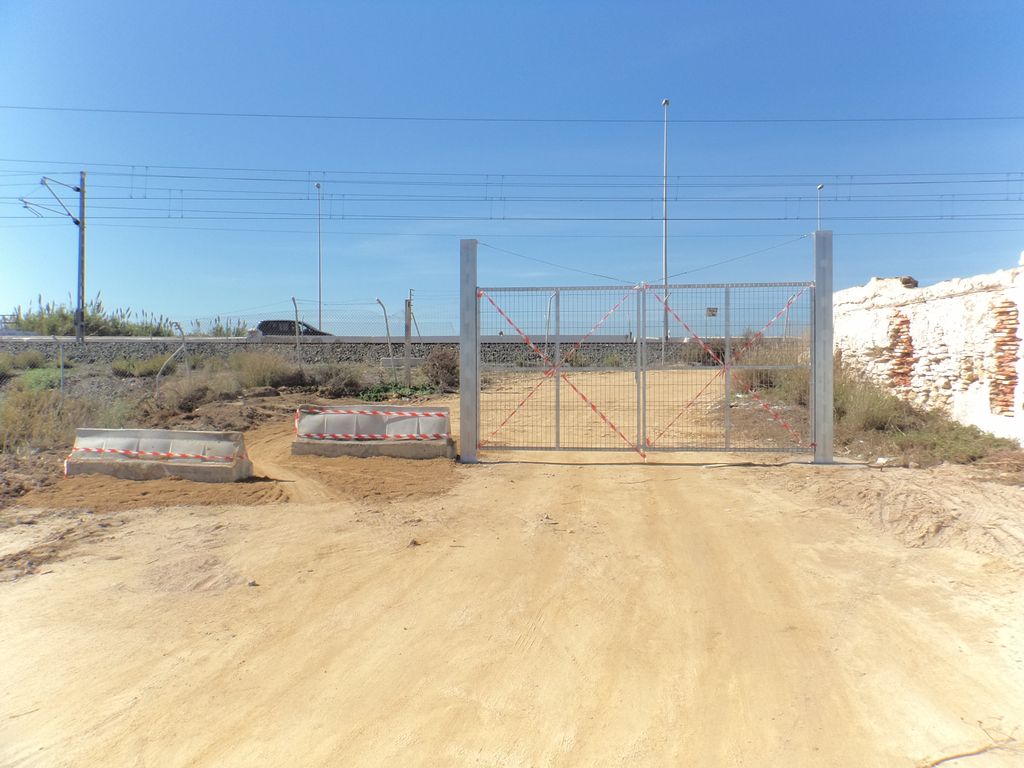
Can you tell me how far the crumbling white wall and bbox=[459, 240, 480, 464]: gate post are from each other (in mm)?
8672

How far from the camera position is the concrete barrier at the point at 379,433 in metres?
12.3

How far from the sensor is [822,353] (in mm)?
11938

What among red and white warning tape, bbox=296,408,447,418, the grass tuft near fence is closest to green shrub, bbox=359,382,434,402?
red and white warning tape, bbox=296,408,447,418

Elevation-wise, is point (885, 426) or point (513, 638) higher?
point (885, 426)

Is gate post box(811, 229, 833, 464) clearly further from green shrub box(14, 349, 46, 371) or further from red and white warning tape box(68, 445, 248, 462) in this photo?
green shrub box(14, 349, 46, 371)

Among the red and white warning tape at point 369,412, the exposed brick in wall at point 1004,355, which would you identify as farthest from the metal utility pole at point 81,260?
the exposed brick in wall at point 1004,355

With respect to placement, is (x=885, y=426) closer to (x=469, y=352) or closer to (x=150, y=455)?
(x=469, y=352)

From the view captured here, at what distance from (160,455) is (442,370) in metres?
15.7

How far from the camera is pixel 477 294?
12.5 meters

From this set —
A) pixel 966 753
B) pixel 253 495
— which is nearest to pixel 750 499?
pixel 966 753

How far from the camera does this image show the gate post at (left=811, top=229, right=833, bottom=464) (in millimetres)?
11836

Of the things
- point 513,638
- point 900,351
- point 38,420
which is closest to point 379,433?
point 38,420

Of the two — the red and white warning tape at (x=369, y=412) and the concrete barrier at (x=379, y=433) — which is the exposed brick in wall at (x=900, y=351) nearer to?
the concrete barrier at (x=379, y=433)

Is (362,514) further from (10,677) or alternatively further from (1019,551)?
(1019,551)
